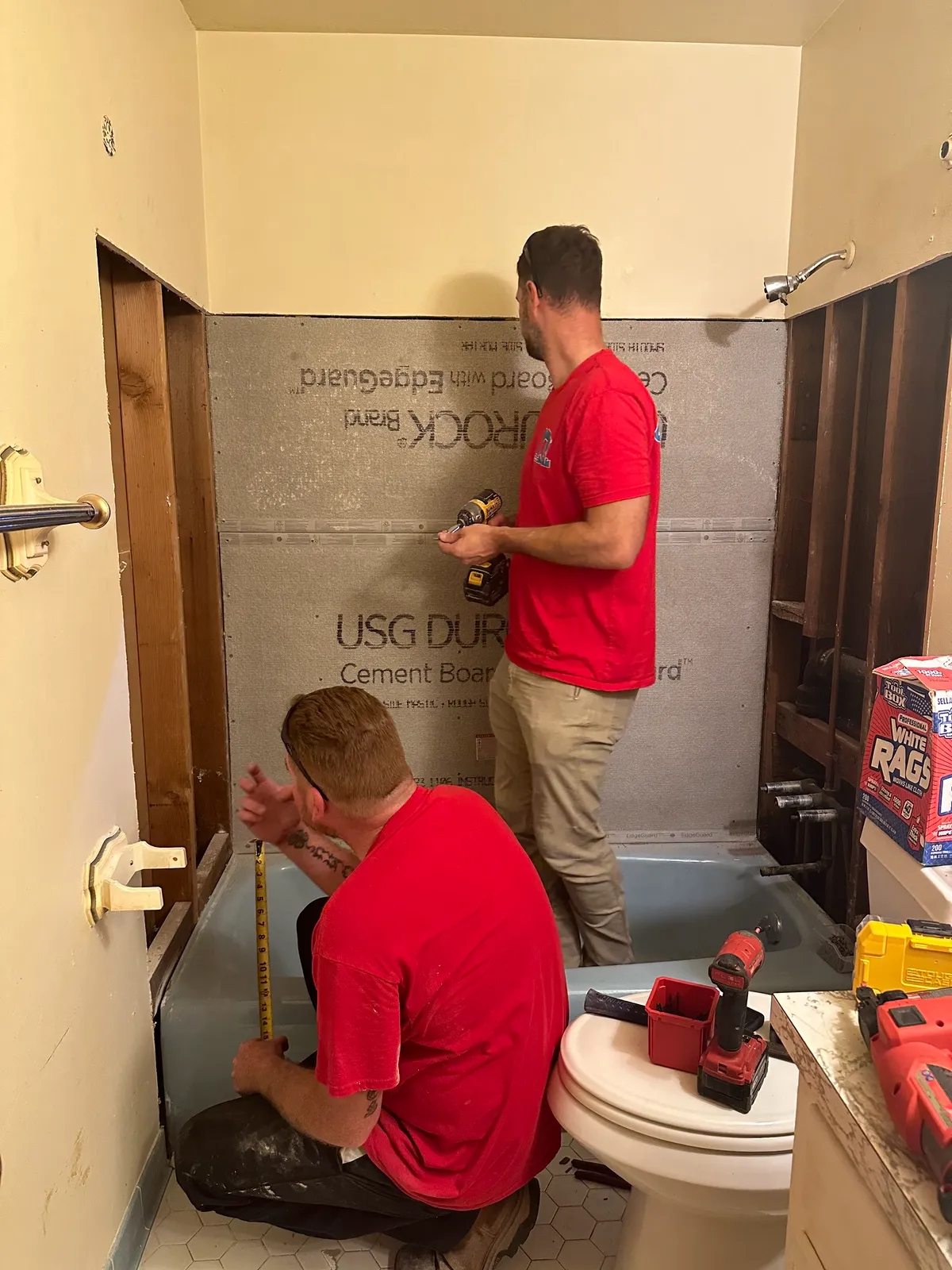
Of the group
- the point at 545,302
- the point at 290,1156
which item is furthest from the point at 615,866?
the point at 545,302

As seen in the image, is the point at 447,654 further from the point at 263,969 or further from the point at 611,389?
the point at 263,969

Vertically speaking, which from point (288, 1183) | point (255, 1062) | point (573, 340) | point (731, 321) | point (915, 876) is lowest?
point (288, 1183)

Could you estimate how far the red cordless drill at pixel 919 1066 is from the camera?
566 mm

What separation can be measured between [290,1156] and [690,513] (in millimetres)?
1594

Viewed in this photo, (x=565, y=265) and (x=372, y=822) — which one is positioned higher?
(x=565, y=265)

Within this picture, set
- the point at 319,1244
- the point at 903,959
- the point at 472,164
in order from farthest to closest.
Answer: the point at 472,164
the point at 319,1244
the point at 903,959

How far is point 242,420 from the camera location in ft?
6.82

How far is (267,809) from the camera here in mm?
1437

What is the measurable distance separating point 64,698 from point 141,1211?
0.87 meters

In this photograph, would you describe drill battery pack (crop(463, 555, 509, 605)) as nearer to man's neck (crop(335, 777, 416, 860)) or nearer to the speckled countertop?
man's neck (crop(335, 777, 416, 860))

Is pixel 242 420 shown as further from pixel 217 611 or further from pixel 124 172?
pixel 124 172

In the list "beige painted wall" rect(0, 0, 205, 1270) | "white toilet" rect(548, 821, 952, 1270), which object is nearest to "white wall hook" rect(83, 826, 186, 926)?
"beige painted wall" rect(0, 0, 205, 1270)

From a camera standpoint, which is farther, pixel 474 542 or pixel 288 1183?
pixel 474 542

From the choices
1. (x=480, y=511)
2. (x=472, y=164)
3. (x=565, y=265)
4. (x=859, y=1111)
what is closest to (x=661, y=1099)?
(x=859, y=1111)
